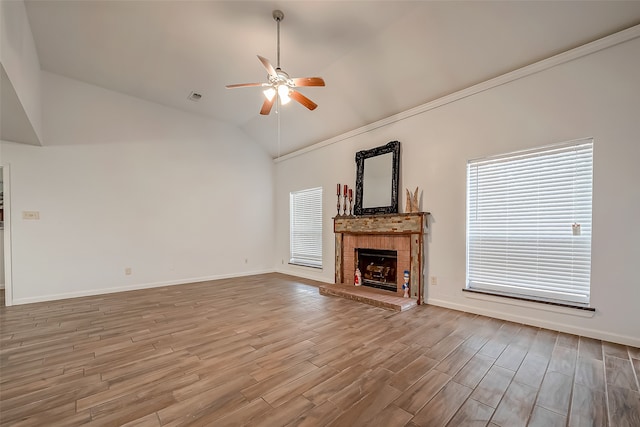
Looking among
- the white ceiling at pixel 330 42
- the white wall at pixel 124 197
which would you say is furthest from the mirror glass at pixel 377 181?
the white wall at pixel 124 197

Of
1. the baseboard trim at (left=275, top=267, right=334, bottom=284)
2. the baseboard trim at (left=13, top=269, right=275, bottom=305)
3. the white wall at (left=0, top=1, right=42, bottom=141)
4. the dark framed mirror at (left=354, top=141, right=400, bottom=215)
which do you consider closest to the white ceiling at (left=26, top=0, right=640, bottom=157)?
the white wall at (left=0, top=1, right=42, bottom=141)

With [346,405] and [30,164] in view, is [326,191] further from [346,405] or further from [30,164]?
[30,164]

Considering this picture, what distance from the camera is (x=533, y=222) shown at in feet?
10.1

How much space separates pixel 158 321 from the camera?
321cm

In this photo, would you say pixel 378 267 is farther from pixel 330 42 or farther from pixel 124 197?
pixel 124 197

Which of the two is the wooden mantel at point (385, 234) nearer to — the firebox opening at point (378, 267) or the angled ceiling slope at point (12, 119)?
the firebox opening at point (378, 267)

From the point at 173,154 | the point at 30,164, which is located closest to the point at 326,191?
the point at 173,154

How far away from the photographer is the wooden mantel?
385 cm

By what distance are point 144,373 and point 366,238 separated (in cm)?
350

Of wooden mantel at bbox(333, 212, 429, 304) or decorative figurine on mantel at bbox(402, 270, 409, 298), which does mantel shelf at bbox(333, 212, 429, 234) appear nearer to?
wooden mantel at bbox(333, 212, 429, 304)

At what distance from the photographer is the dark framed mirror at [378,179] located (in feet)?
14.0

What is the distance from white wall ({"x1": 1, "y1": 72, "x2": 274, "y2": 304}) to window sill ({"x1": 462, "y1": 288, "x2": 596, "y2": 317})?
4.86 m

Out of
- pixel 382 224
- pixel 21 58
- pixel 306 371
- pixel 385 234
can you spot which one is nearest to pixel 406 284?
pixel 385 234

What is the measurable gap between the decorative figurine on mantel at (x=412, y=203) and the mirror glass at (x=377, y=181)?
386 mm
